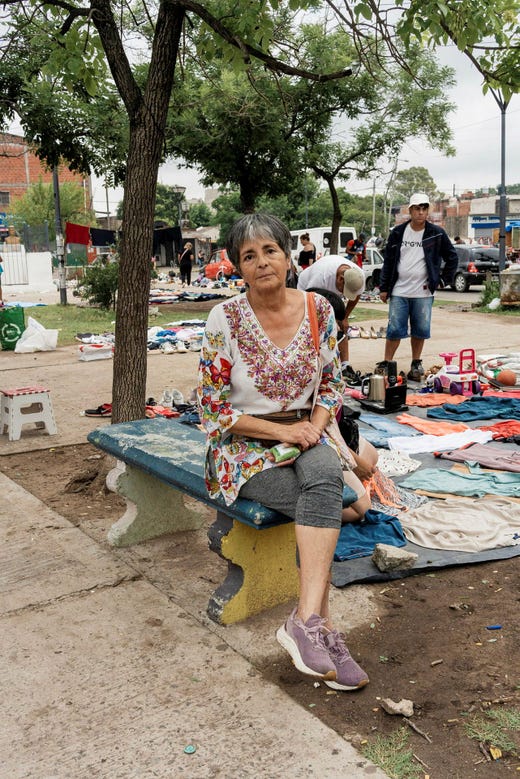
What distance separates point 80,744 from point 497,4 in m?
4.20

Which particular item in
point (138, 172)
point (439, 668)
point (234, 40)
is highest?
point (234, 40)

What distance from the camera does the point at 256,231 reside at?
10.3 ft

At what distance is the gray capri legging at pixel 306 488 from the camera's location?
9.30 feet

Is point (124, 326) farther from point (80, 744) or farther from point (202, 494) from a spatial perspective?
point (80, 744)

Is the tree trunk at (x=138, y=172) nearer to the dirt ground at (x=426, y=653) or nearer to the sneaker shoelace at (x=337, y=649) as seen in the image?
the dirt ground at (x=426, y=653)

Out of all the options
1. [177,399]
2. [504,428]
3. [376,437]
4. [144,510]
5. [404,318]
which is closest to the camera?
[144,510]

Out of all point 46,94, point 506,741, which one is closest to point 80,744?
point 506,741

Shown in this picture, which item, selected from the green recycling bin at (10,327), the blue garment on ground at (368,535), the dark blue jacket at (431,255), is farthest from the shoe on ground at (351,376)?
the green recycling bin at (10,327)

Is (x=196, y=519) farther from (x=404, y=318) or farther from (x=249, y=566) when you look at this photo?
(x=404, y=318)

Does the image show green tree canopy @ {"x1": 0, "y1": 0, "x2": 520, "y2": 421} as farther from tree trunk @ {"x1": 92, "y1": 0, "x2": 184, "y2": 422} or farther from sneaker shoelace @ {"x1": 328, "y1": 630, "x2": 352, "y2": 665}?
sneaker shoelace @ {"x1": 328, "y1": 630, "x2": 352, "y2": 665}

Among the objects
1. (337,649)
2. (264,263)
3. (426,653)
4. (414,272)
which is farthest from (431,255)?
(337,649)

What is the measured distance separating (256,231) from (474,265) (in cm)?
2465

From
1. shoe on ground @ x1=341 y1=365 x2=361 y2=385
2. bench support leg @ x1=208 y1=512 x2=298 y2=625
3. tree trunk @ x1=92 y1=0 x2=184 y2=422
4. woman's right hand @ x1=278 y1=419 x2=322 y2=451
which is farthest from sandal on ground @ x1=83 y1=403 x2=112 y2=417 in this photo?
woman's right hand @ x1=278 y1=419 x2=322 y2=451

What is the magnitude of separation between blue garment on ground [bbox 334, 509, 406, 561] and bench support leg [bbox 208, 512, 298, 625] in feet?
1.90
